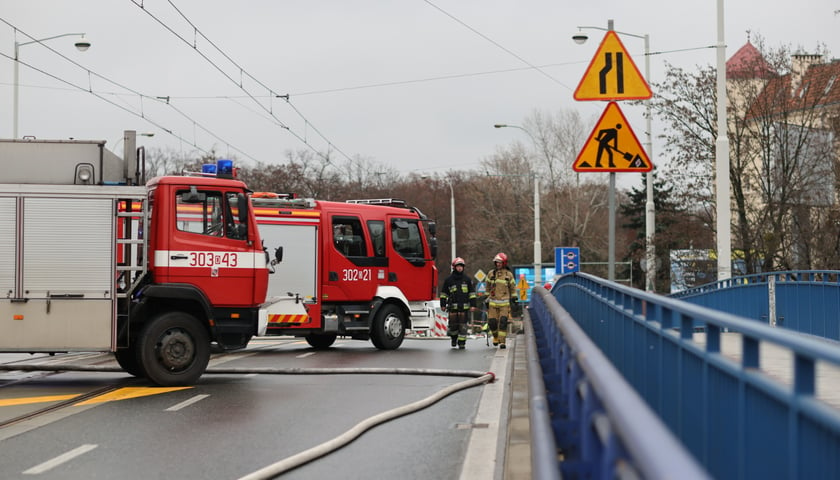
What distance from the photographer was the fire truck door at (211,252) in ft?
46.0

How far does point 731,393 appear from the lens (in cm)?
421

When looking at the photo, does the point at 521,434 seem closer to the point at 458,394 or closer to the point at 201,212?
the point at 458,394

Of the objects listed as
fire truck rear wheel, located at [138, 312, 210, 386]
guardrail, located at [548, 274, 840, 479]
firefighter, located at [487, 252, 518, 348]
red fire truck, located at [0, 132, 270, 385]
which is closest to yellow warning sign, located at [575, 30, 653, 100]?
guardrail, located at [548, 274, 840, 479]

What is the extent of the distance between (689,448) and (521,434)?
3123 mm

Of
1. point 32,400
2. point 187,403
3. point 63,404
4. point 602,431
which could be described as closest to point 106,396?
point 32,400

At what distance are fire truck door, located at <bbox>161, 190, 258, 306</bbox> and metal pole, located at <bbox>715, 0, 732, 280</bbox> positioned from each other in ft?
39.0

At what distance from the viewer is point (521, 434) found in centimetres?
845

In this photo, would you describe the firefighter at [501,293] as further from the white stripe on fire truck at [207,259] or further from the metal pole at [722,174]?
the white stripe on fire truck at [207,259]

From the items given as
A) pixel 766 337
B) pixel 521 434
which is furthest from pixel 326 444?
pixel 766 337

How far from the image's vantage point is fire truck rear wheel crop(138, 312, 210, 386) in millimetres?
13375

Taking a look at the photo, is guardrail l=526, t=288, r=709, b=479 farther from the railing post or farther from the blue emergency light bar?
the railing post

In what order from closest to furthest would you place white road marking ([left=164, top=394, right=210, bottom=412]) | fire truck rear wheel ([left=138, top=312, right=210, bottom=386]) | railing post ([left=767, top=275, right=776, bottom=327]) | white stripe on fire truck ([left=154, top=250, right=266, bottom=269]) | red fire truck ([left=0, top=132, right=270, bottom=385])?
1. white road marking ([left=164, top=394, right=210, bottom=412])
2. red fire truck ([left=0, top=132, right=270, bottom=385])
3. fire truck rear wheel ([left=138, top=312, right=210, bottom=386])
4. white stripe on fire truck ([left=154, top=250, right=266, bottom=269])
5. railing post ([left=767, top=275, right=776, bottom=327])

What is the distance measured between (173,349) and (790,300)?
1227 cm

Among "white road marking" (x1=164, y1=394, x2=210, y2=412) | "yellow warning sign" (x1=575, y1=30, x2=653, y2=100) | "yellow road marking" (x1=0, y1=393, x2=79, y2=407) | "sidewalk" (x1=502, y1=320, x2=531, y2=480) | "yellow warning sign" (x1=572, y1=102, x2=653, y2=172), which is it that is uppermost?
"yellow warning sign" (x1=575, y1=30, x2=653, y2=100)
